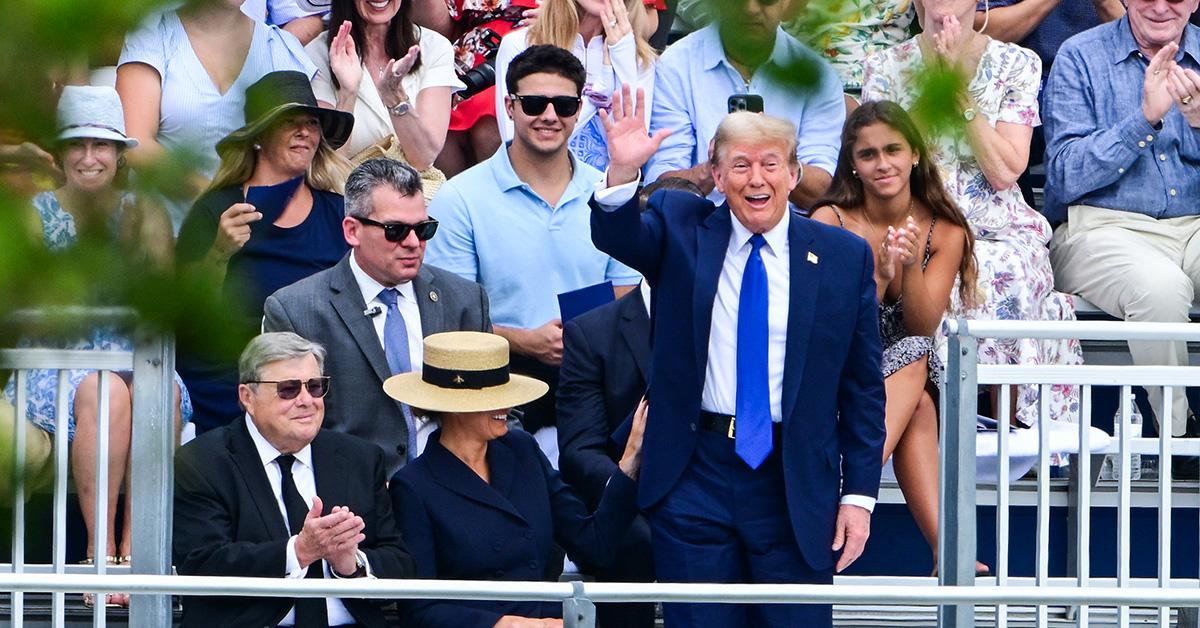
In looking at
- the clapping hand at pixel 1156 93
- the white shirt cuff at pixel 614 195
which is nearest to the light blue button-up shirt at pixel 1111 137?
the clapping hand at pixel 1156 93

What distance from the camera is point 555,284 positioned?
5598 millimetres

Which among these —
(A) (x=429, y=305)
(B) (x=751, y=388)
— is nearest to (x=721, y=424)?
(B) (x=751, y=388)

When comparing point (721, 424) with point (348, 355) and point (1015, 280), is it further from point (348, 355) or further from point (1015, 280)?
point (1015, 280)

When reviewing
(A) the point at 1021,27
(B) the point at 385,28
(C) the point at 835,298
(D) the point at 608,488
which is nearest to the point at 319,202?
(B) the point at 385,28

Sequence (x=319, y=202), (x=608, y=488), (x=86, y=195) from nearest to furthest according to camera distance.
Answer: (x=86, y=195), (x=608, y=488), (x=319, y=202)

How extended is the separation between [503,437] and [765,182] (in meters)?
1.05

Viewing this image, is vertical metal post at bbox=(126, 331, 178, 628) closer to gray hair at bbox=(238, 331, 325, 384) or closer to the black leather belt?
gray hair at bbox=(238, 331, 325, 384)

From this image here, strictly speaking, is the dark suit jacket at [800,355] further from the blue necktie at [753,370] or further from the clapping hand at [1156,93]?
the clapping hand at [1156,93]

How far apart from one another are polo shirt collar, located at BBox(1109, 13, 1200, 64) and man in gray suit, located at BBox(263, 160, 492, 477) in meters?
2.68

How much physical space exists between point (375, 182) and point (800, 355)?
1412 millimetres

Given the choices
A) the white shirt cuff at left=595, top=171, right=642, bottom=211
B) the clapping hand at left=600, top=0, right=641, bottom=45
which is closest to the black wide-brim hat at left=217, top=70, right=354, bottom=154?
the clapping hand at left=600, top=0, right=641, bottom=45

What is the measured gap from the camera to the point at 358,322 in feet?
16.3

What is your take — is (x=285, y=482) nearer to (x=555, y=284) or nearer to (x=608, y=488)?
(x=608, y=488)

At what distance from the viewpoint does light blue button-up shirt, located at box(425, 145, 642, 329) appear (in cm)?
558
